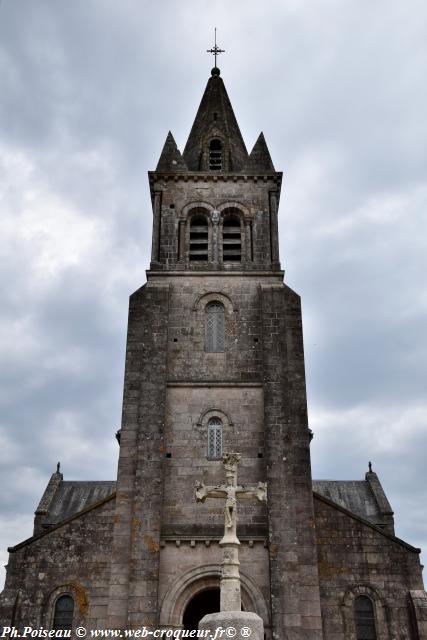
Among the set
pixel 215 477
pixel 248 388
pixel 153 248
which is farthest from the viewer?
pixel 153 248

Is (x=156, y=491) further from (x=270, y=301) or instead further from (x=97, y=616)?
(x=270, y=301)

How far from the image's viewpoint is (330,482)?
110ft

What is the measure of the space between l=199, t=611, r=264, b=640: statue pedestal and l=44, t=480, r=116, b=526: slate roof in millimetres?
23713

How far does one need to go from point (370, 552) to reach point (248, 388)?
5.95 metres

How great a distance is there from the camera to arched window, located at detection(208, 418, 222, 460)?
19562 millimetres

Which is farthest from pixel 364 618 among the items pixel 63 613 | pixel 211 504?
pixel 63 613

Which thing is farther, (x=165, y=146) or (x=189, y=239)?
(x=165, y=146)

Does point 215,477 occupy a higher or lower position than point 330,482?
lower

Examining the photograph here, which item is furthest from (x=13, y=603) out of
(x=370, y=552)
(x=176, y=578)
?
(x=370, y=552)

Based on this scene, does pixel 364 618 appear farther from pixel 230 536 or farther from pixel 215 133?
pixel 215 133

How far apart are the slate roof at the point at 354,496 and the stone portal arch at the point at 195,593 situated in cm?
1431

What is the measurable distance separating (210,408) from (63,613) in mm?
7199

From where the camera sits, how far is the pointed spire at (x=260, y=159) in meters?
24.6

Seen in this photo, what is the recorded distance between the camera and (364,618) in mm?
18609
